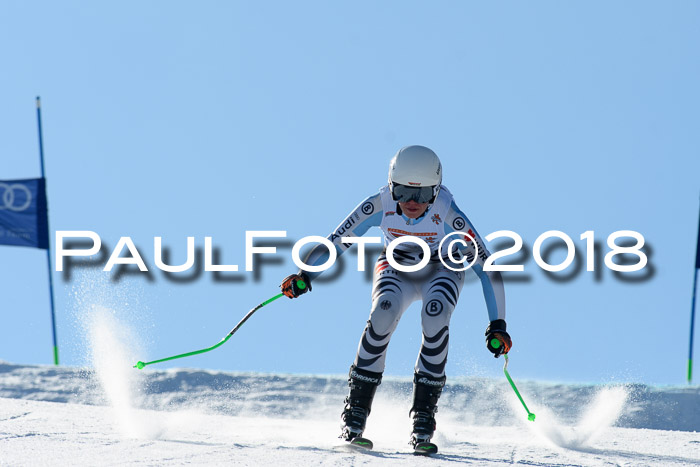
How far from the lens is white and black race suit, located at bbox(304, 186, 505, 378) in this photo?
19.1ft

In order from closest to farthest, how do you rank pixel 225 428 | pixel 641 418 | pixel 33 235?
pixel 225 428 → pixel 641 418 → pixel 33 235

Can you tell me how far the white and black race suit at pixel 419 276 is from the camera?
5828 mm

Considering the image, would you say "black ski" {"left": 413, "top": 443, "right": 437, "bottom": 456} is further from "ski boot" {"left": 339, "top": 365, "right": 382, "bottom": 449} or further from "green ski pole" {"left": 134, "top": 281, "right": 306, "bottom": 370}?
"green ski pole" {"left": 134, "top": 281, "right": 306, "bottom": 370}

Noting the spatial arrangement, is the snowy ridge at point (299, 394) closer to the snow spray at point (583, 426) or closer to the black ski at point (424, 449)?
the snow spray at point (583, 426)

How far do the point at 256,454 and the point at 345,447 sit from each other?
2.02 feet

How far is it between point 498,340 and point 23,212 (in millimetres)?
11851

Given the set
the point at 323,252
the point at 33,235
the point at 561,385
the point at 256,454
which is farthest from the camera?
the point at 33,235

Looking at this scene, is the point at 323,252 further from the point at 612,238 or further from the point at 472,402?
the point at 472,402

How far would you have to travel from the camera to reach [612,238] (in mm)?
7816

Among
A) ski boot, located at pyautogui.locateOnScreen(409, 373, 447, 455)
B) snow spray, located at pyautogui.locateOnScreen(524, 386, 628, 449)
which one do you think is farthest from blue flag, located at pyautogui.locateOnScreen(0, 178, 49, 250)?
ski boot, located at pyautogui.locateOnScreen(409, 373, 447, 455)

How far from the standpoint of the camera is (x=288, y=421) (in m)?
7.95

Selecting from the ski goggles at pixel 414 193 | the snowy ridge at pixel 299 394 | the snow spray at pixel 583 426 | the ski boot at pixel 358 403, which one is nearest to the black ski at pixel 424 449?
the ski boot at pixel 358 403

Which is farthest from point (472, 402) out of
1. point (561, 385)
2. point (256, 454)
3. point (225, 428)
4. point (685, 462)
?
point (256, 454)

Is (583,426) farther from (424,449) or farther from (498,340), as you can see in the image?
(424,449)
